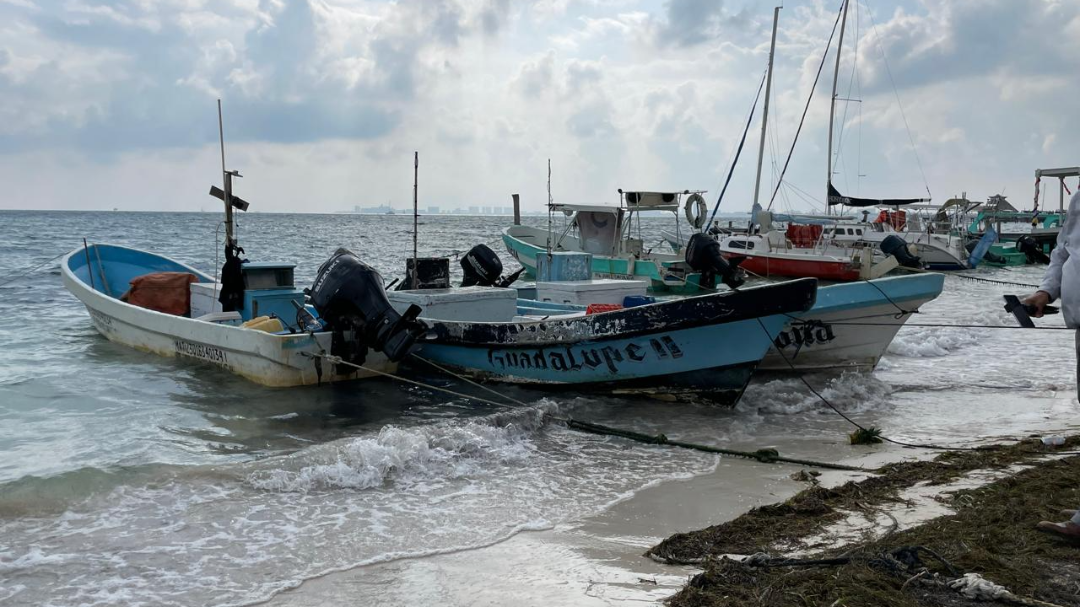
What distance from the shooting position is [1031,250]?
41.1 m

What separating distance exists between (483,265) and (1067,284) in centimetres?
968

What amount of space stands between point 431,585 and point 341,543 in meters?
1.03

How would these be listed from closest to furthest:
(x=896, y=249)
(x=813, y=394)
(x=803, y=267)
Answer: (x=813, y=394), (x=803, y=267), (x=896, y=249)

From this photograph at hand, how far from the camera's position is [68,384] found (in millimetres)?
11078

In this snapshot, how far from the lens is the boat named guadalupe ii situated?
33.3 feet

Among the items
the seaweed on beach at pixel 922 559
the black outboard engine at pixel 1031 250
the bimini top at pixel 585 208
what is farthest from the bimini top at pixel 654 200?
the black outboard engine at pixel 1031 250

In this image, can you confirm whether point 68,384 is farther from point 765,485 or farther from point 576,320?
point 765,485

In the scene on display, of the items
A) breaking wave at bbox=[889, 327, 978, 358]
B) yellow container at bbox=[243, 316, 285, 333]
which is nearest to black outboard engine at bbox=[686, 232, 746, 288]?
breaking wave at bbox=[889, 327, 978, 358]

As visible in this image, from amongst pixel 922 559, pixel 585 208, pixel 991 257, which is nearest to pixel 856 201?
pixel 991 257

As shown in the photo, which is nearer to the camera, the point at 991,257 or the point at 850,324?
the point at 850,324

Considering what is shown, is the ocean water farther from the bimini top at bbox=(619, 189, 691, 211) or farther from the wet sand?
the bimini top at bbox=(619, 189, 691, 211)

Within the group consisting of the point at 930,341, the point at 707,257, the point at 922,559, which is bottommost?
the point at 930,341

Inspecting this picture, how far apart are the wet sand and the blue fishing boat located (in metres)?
1.58

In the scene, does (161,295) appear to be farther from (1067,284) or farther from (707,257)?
(1067,284)
